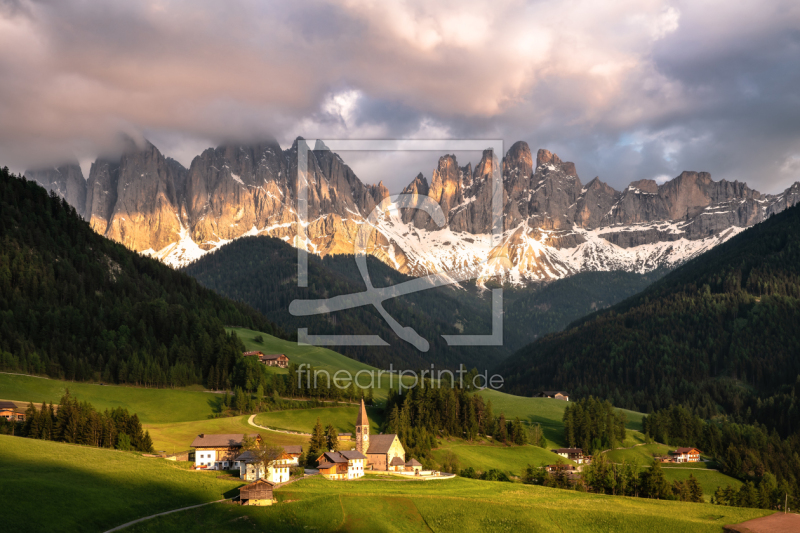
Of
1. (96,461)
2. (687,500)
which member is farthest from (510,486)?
(96,461)

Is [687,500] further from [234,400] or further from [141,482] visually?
[234,400]

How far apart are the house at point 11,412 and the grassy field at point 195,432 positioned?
17903 mm

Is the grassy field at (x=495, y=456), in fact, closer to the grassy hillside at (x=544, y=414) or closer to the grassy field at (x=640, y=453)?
the grassy field at (x=640, y=453)

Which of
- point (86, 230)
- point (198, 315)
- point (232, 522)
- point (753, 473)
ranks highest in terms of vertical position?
point (86, 230)

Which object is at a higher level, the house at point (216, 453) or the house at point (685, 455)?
the house at point (216, 453)

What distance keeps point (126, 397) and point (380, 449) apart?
2436 inches

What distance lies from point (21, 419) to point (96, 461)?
106 ft

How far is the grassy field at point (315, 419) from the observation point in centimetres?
11700

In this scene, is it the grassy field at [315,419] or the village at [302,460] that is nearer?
the village at [302,460]

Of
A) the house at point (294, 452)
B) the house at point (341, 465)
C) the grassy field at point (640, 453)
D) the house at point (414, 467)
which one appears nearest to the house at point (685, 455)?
the grassy field at point (640, 453)

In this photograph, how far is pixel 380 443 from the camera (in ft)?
300

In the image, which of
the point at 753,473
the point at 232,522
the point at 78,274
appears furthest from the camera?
the point at 78,274

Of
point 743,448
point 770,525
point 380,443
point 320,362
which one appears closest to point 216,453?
point 380,443

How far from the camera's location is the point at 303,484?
70312 mm
